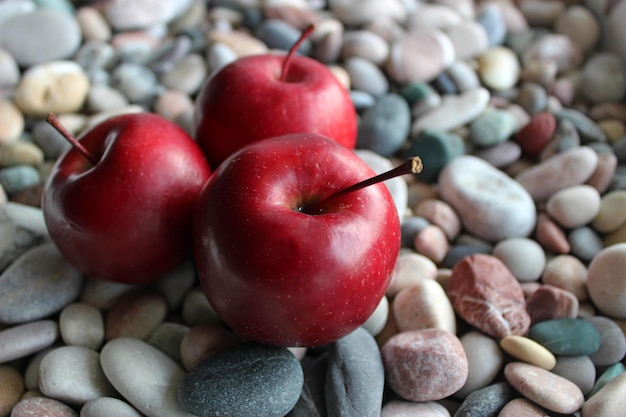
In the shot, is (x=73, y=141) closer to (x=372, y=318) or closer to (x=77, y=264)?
(x=77, y=264)

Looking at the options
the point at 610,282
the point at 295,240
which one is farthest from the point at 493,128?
the point at 295,240

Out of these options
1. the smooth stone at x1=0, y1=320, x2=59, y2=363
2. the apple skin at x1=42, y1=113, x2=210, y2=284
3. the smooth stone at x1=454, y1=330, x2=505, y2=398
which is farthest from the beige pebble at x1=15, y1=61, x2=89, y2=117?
the smooth stone at x1=454, y1=330, x2=505, y2=398

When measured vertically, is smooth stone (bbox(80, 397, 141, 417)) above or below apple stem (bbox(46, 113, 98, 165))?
below

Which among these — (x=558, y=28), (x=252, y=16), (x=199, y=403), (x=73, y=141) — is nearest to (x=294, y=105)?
(x=73, y=141)

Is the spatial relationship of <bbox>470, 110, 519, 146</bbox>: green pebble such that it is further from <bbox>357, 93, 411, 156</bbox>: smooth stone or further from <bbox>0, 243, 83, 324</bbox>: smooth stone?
<bbox>0, 243, 83, 324</bbox>: smooth stone

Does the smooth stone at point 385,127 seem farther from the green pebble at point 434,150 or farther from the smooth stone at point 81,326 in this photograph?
the smooth stone at point 81,326
